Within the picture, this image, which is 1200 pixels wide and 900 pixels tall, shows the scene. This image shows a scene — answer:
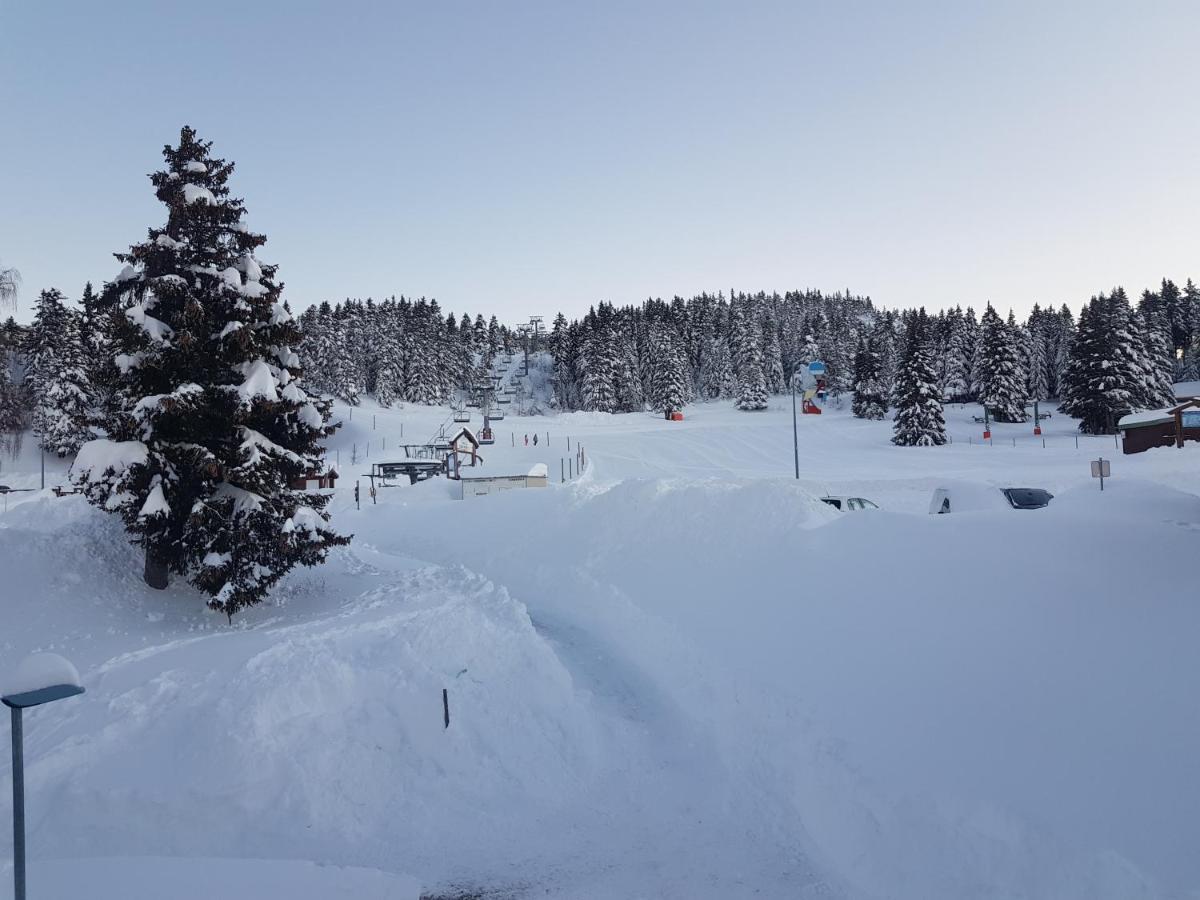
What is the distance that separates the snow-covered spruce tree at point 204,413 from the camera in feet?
43.2

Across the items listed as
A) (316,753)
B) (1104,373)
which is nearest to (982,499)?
(316,753)

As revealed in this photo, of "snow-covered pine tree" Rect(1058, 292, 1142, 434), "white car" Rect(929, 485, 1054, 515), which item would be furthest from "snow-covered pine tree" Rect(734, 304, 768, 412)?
"white car" Rect(929, 485, 1054, 515)

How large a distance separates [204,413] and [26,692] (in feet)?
32.5

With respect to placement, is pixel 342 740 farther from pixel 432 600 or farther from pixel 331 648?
pixel 432 600

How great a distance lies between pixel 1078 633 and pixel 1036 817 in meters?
2.84

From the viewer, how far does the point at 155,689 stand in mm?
9328

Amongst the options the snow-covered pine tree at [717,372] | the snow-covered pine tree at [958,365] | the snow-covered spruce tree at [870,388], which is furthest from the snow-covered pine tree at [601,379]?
the snow-covered pine tree at [958,365]

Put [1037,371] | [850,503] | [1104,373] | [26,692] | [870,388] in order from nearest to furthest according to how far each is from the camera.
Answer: [26,692] < [850,503] < [1104,373] < [870,388] < [1037,371]

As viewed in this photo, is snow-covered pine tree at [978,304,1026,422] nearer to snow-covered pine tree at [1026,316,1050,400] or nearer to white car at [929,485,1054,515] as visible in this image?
snow-covered pine tree at [1026,316,1050,400]

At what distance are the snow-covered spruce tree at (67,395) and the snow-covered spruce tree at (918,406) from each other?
202 feet

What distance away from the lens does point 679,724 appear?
9.66 metres

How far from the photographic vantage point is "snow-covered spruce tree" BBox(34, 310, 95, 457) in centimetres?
5062

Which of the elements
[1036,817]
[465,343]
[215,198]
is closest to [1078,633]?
[1036,817]

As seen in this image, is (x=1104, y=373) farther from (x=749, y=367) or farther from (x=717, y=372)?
(x=717, y=372)
